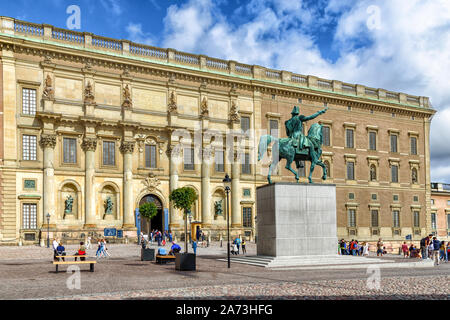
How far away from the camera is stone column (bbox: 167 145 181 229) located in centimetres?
4903

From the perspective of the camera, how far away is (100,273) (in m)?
21.6

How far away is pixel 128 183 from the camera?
155 feet

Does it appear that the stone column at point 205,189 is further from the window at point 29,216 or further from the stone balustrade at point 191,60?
the window at point 29,216

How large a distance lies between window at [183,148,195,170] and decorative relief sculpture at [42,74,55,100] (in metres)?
13.6

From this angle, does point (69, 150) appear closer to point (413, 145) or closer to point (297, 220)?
point (297, 220)

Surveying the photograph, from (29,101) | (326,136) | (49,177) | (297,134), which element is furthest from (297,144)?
(326,136)

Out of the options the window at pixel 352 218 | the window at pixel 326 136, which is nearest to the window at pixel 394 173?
the window at pixel 352 218

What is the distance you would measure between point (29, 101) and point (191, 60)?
16.5 meters

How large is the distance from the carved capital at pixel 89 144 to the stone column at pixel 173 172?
7.31m

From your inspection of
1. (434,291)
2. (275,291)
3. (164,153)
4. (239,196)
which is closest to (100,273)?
(275,291)

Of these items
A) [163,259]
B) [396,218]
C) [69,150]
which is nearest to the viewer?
[163,259]

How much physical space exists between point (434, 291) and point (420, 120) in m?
56.4

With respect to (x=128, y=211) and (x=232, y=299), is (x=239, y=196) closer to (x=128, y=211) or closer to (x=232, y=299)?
(x=128, y=211)

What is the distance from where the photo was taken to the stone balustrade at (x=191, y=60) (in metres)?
43.7
